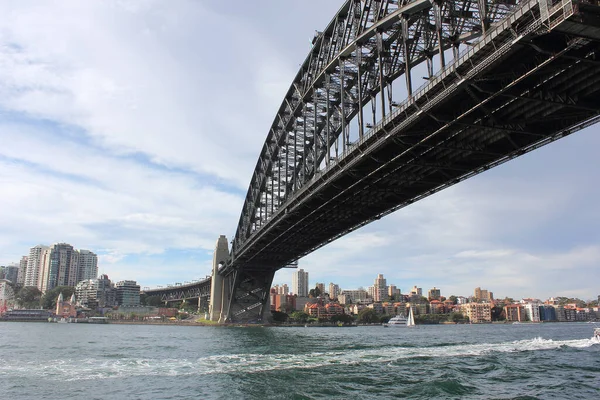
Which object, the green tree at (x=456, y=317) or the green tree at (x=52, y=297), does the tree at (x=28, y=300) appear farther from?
the green tree at (x=456, y=317)

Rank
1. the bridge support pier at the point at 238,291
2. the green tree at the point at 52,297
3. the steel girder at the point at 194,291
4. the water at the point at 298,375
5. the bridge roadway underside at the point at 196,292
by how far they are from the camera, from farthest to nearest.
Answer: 1. the green tree at the point at 52,297
2. the bridge roadway underside at the point at 196,292
3. the steel girder at the point at 194,291
4. the bridge support pier at the point at 238,291
5. the water at the point at 298,375

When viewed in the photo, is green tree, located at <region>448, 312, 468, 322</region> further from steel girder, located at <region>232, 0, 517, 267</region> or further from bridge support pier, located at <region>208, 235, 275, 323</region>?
steel girder, located at <region>232, 0, 517, 267</region>

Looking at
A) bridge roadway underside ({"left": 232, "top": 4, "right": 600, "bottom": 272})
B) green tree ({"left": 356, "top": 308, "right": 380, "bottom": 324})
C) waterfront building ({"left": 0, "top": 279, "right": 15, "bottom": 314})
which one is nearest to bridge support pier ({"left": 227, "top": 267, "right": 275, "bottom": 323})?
bridge roadway underside ({"left": 232, "top": 4, "right": 600, "bottom": 272})

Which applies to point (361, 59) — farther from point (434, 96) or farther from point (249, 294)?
point (249, 294)

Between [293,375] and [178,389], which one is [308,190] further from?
[178,389]

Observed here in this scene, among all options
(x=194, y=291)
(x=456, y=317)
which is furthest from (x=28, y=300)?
(x=456, y=317)

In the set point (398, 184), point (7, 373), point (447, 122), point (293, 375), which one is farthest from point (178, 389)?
point (398, 184)

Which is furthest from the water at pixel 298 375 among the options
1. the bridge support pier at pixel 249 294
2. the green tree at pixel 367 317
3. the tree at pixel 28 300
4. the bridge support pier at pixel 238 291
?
the tree at pixel 28 300
